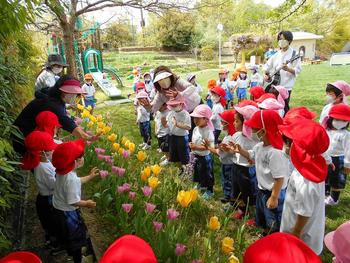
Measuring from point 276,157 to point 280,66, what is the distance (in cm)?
302

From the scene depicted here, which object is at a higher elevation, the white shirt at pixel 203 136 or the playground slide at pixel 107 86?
the white shirt at pixel 203 136

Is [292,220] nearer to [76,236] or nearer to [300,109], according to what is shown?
[300,109]

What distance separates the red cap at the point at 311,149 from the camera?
2.00 meters

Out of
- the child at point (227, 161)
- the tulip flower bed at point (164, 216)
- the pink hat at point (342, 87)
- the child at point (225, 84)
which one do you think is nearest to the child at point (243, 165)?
the child at point (227, 161)

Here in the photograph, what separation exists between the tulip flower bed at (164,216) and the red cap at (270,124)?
2.57ft

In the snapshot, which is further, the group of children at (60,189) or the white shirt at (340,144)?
the white shirt at (340,144)

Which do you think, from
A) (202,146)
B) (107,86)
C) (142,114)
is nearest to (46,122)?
(202,146)

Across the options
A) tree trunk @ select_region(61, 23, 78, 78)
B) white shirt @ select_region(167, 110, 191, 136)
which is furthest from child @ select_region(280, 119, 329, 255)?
tree trunk @ select_region(61, 23, 78, 78)

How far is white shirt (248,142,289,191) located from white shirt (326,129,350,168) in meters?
1.21

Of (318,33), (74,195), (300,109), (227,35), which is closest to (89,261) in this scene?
(74,195)

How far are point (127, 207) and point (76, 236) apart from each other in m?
0.53

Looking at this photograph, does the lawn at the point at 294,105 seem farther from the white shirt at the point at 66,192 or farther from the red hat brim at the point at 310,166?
the red hat brim at the point at 310,166

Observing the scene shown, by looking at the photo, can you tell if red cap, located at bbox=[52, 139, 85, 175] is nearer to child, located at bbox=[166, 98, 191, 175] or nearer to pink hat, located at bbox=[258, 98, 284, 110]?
child, located at bbox=[166, 98, 191, 175]

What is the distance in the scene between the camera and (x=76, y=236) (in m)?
2.50
